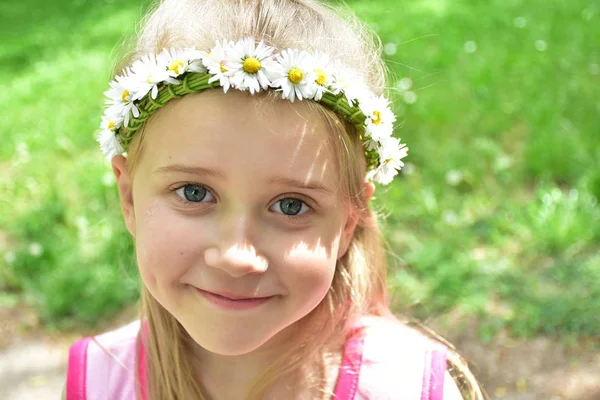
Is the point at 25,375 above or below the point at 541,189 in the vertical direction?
below

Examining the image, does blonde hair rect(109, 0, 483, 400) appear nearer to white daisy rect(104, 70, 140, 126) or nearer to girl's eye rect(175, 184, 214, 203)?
white daisy rect(104, 70, 140, 126)

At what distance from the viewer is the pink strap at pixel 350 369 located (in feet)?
6.71

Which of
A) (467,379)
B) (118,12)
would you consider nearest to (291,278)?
(467,379)

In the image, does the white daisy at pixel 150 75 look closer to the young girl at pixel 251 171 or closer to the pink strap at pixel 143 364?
the young girl at pixel 251 171

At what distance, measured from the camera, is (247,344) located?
1727mm

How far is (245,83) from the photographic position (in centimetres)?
160

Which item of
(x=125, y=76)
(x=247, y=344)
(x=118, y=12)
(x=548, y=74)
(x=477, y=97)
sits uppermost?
(x=118, y=12)

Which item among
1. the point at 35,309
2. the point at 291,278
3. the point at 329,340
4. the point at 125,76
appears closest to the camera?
the point at 291,278

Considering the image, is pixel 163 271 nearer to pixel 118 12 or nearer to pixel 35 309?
pixel 35 309

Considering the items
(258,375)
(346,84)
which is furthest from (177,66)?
(258,375)

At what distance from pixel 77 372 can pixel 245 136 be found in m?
1.04

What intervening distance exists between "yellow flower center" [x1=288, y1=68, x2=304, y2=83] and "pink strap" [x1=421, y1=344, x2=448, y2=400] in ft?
3.04

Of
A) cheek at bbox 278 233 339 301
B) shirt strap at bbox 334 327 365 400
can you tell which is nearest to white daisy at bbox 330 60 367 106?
cheek at bbox 278 233 339 301

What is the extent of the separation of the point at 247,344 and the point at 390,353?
556 mm
